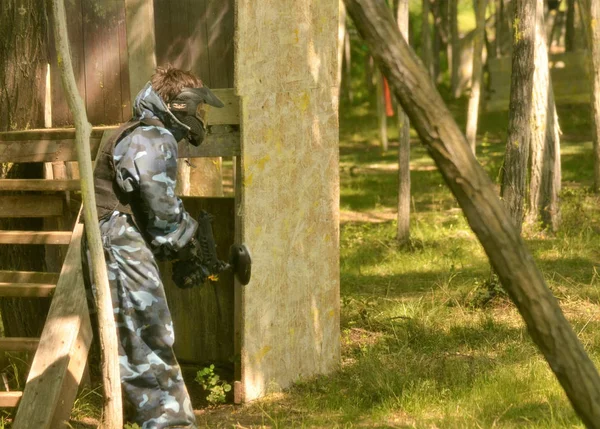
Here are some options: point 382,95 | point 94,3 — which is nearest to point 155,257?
point 94,3

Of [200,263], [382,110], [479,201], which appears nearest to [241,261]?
[200,263]

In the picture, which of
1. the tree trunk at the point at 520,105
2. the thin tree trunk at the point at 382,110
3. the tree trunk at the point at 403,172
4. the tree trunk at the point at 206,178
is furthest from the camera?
the thin tree trunk at the point at 382,110

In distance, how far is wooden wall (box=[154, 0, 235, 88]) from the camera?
7.30 m

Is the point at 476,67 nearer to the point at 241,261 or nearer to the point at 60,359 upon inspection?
the point at 241,261

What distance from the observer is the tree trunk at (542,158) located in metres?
11.0

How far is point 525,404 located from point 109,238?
2533 millimetres

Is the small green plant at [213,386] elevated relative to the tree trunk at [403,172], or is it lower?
lower

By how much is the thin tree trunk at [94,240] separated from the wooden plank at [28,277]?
129 centimetres

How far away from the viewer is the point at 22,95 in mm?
6516

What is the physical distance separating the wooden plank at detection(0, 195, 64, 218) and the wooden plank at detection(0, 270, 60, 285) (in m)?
0.41

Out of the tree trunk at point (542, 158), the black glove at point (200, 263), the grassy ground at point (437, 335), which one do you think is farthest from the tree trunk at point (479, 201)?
the tree trunk at point (542, 158)

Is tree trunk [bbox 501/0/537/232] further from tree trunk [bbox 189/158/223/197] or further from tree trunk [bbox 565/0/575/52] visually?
tree trunk [bbox 565/0/575/52]

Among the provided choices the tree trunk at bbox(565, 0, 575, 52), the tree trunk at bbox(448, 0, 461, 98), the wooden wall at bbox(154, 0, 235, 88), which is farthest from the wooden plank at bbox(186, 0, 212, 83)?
the tree trunk at bbox(448, 0, 461, 98)

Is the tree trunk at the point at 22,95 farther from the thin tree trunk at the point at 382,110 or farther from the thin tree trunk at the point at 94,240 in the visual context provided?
the thin tree trunk at the point at 382,110
